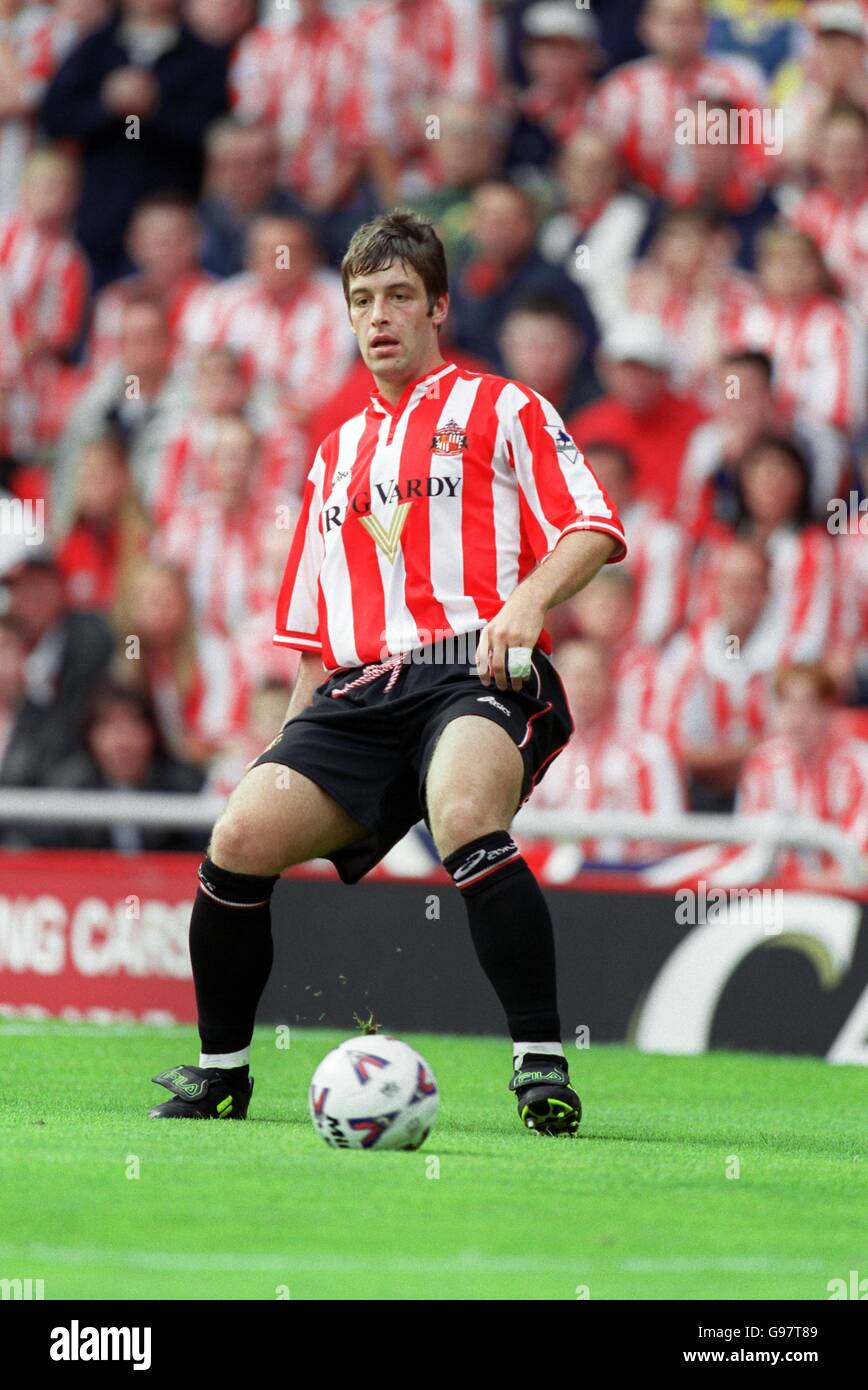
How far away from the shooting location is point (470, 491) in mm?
5457

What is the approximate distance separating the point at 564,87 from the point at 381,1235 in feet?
31.5

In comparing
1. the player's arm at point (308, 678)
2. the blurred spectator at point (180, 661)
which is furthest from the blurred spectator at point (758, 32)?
the player's arm at point (308, 678)

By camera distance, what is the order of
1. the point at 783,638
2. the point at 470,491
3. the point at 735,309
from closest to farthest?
the point at 470,491, the point at 783,638, the point at 735,309

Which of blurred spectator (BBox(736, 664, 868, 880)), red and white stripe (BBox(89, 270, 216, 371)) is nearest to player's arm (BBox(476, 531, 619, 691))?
blurred spectator (BBox(736, 664, 868, 880))

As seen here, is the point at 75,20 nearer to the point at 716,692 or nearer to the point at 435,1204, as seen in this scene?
the point at 716,692

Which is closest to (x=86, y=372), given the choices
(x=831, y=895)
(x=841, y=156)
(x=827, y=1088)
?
(x=841, y=156)

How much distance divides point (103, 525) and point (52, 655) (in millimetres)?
916

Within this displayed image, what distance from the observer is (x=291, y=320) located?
39.0 feet

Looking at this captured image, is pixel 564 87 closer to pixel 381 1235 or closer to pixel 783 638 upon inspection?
pixel 783 638

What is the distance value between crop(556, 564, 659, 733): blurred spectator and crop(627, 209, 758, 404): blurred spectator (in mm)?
1466

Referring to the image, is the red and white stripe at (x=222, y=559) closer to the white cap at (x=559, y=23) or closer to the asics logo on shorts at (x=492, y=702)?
the white cap at (x=559, y=23)

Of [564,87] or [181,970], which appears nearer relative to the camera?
[181,970]

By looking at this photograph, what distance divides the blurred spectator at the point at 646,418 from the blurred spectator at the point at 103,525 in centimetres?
246

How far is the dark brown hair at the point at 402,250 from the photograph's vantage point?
215 inches
